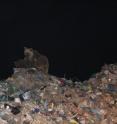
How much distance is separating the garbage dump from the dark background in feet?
0.70

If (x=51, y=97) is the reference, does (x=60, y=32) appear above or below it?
above

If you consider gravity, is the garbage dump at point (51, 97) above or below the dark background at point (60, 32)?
below

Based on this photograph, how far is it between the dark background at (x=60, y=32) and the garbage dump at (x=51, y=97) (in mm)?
214

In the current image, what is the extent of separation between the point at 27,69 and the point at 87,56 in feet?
2.18

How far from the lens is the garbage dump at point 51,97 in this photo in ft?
10.1

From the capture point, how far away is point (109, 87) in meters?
3.56

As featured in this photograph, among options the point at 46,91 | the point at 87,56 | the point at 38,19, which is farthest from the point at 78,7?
the point at 46,91

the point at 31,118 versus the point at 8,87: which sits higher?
the point at 8,87

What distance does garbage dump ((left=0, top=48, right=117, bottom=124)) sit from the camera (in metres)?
3.07

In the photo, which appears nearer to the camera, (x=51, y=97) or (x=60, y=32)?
(x=60, y=32)

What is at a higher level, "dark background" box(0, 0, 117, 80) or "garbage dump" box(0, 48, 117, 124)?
"dark background" box(0, 0, 117, 80)

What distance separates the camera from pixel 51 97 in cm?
329

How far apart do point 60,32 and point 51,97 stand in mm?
640

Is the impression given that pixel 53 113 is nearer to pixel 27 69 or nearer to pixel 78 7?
pixel 27 69
